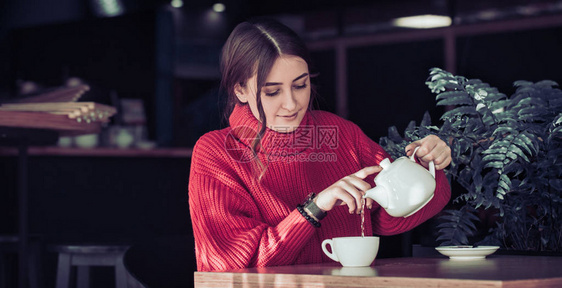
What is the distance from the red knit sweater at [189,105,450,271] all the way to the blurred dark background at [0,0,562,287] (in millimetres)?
3031

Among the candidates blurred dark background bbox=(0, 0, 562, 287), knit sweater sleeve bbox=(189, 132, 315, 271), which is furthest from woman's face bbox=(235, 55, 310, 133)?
blurred dark background bbox=(0, 0, 562, 287)

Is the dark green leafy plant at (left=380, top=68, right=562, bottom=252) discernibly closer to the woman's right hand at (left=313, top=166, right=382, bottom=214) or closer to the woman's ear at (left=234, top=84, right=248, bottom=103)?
the woman's ear at (left=234, top=84, right=248, bottom=103)

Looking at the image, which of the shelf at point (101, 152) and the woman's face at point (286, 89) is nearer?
the woman's face at point (286, 89)

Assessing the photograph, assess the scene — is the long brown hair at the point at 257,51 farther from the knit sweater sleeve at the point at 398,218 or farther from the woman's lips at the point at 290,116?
the knit sweater sleeve at the point at 398,218

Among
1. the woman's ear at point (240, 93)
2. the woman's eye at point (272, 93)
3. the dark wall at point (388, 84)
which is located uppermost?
the dark wall at point (388, 84)

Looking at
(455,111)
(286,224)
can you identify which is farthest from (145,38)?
(286,224)

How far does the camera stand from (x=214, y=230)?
4.73 ft

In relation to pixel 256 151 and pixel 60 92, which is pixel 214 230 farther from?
pixel 60 92

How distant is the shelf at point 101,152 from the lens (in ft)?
14.8

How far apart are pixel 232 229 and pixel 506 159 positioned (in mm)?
824

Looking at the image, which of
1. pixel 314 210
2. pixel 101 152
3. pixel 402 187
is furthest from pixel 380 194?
pixel 101 152

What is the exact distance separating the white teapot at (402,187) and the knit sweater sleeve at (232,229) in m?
0.19

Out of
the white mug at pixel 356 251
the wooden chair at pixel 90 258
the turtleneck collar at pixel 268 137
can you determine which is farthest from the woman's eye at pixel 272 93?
the wooden chair at pixel 90 258

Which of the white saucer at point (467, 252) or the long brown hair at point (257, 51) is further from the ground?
the long brown hair at point (257, 51)
